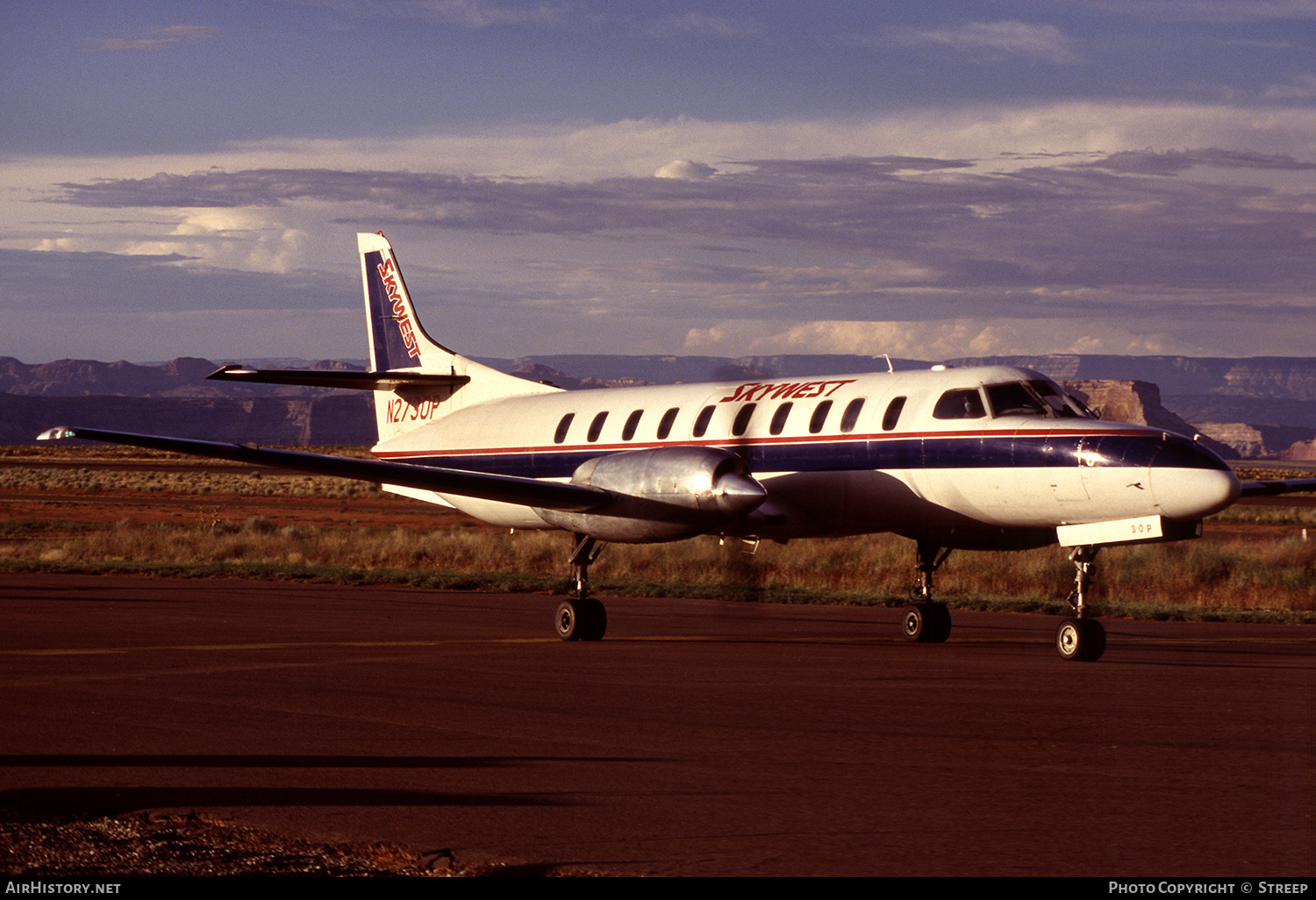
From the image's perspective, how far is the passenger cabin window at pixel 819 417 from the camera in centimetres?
1947

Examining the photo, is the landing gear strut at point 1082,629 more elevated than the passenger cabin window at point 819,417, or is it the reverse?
the passenger cabin window at point 819,417

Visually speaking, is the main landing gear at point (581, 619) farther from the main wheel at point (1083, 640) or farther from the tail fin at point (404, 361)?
the tail fin at point (404, 361)

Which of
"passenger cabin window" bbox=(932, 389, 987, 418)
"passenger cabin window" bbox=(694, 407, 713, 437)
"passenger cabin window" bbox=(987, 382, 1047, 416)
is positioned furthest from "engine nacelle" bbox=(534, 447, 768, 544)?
"passenger cabin window" bbox=(987, 382, 1047, 416)

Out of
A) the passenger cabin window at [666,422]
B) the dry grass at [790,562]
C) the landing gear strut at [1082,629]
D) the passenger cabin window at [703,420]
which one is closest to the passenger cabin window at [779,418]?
the passenger cabin window at [703,420]

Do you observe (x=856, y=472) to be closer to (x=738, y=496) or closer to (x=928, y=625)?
(x=738, y=496)

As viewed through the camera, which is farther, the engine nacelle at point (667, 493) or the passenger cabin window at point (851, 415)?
the passenger cabin window at point (851, 415)

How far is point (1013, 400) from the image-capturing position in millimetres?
18000

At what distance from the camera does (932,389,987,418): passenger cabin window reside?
Answer: 1805 cm

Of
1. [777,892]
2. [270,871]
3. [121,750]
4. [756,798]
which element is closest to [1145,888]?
[777,892]

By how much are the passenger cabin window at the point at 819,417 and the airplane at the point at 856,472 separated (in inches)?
0.9

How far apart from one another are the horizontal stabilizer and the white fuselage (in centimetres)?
389

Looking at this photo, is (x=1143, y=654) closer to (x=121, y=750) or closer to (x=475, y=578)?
(x=121, y=750)

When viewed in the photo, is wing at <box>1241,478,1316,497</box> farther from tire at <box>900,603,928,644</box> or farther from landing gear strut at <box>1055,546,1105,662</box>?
tire at <box>900,603,928,644</box>

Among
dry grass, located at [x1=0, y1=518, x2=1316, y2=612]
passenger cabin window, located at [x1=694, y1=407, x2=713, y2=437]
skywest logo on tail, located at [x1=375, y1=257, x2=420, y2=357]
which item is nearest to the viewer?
passenger cabin window, located at [x1=694, y1=407, x2=713, y2=437]
